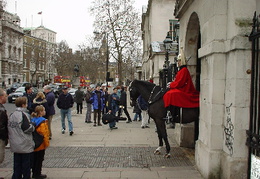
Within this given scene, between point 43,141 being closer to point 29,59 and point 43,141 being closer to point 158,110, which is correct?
point 158,110

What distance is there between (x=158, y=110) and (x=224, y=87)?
2436mm

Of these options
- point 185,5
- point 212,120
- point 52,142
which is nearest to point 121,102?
point 52,142

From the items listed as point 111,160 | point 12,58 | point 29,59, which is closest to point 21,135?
point 111,160

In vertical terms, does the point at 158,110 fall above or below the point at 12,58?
below

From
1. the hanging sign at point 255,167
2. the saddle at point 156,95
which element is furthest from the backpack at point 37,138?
the hanging sign at point 255,167

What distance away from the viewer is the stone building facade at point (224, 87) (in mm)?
4676

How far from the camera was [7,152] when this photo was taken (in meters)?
7.68

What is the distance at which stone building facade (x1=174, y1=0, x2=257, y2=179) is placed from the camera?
4676 millimetres

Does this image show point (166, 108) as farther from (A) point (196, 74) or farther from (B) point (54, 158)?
(B) point (54, 158)

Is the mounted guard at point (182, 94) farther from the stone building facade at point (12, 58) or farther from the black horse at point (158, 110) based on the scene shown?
the stone building facade at point (12, 58)

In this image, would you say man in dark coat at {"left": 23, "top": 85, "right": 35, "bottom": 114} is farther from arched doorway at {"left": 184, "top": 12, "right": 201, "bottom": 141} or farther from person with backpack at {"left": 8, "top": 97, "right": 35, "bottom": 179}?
arched doorway at {"left": 184, "top": 12, "right": 201, "bottom": 141}

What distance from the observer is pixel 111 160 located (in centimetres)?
686

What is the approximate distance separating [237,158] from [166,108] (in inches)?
107

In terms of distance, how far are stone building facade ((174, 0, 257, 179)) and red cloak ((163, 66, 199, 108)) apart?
0.53 m
